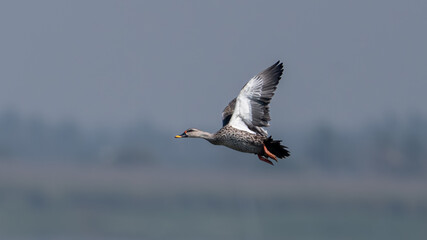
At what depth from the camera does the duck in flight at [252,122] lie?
34.7 metres

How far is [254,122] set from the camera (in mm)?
35500

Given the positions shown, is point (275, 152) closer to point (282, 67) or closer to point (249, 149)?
point (249, 149)

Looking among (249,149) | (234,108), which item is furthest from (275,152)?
(234,108)

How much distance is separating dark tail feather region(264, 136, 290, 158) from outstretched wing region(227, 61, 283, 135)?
940mm

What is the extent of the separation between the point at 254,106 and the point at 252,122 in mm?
604

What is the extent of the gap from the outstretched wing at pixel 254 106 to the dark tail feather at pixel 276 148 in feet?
3.08

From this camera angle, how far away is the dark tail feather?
34.2m

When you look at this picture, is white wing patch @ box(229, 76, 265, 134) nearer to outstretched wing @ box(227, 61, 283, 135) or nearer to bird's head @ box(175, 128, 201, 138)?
outstretched wing @ box(227, 61, 283, 135)

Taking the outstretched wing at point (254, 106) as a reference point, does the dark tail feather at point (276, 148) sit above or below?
below

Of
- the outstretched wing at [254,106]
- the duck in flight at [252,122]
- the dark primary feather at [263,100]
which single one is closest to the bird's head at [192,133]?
the duck in flight at [252,122]

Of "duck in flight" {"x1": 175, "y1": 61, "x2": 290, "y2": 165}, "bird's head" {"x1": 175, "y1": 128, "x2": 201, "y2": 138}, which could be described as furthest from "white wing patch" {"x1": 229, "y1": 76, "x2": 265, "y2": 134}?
"bird's head" {"x1": 175, "y1": 128, "x2": 201, "y2": 138}

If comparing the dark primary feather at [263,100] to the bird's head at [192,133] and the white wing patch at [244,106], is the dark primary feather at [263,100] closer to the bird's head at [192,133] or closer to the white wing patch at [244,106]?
the white wing patch at [244,106]

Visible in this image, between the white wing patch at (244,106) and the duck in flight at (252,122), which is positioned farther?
the white wing patch at (244,106)

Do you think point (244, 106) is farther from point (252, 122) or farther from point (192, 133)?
point (192, 133)
